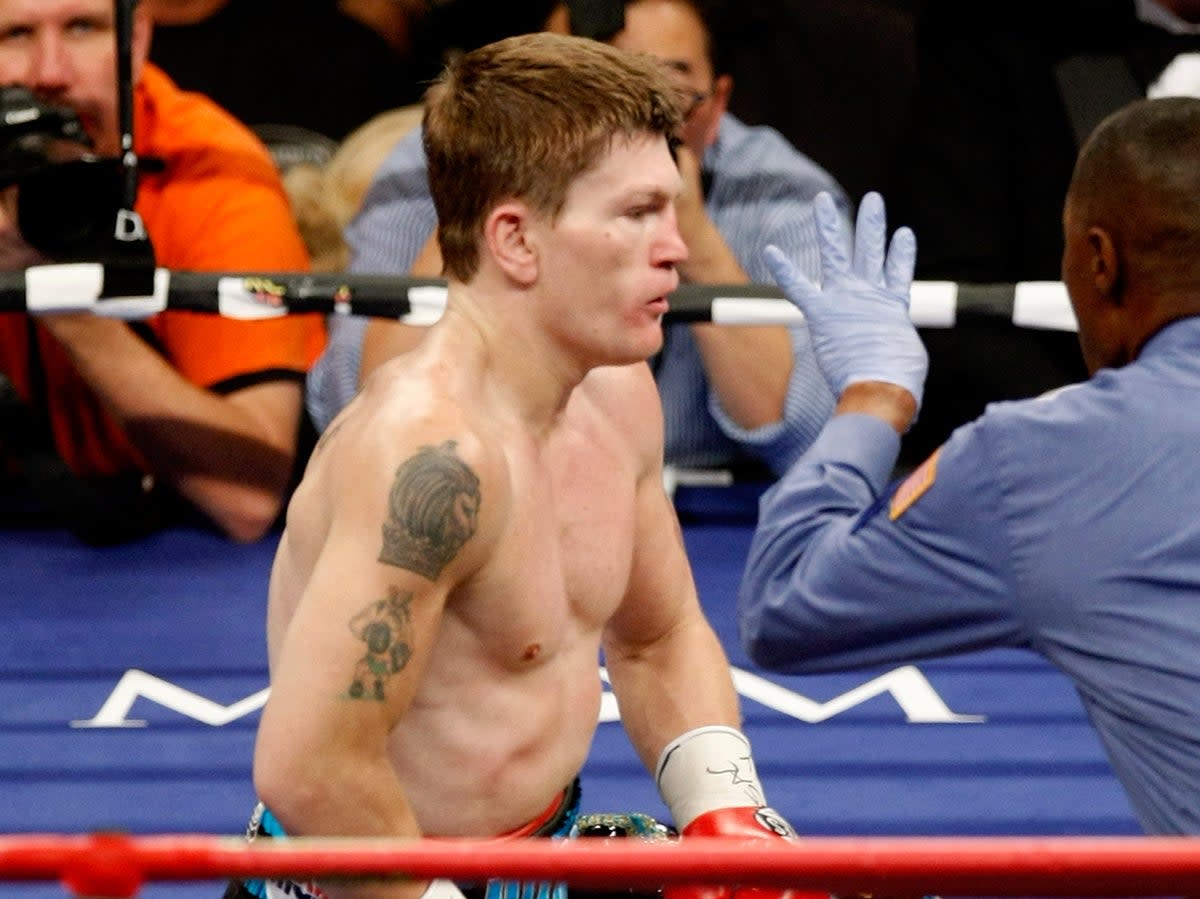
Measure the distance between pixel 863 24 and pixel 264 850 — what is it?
10.5ft

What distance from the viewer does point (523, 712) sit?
5.96 feet

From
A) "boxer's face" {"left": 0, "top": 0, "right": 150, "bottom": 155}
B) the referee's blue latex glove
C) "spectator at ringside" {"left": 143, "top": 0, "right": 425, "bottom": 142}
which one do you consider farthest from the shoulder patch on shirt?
"spectator at ringside" {"left": 143, "top": 0, "right": 425, "bottom": 142}

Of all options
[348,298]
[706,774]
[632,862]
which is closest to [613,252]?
[706,774]

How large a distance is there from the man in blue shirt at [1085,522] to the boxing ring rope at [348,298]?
3.95ft

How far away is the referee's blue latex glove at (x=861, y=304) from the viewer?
6.29ft

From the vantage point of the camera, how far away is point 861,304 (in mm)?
1981

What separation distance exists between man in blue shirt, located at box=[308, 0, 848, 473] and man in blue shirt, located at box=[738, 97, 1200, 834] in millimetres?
1384

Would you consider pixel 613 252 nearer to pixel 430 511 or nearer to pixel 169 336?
pixel 430 511

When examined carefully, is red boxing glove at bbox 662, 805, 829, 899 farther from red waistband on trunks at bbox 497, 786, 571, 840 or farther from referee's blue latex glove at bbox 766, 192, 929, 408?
referee's blue latex glove at bbox 766, 192, 929, 408

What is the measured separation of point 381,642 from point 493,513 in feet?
0.60

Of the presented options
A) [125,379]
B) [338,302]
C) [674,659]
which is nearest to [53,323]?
[125,379]

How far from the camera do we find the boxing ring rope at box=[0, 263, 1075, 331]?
2.92 meters

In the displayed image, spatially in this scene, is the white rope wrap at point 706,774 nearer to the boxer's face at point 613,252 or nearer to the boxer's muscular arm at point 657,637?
the boxer's muscular arm at point 657,637

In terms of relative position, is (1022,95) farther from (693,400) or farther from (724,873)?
(724,873)
